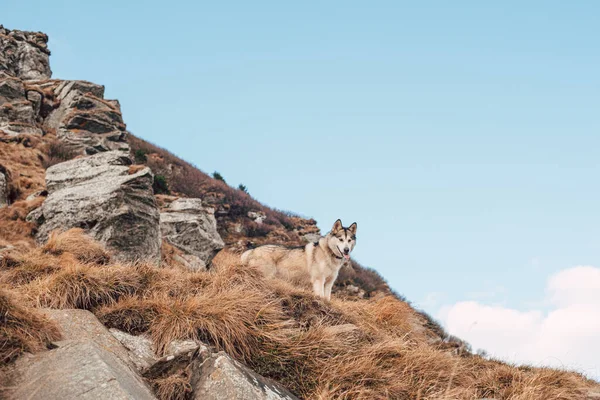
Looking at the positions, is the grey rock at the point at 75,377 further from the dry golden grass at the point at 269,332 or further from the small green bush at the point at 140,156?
the small green bush at the point at 140,156

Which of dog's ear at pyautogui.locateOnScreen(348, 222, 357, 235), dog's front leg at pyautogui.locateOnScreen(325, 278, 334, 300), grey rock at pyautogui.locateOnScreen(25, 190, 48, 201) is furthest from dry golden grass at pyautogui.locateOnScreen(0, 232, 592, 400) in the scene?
grey rock at pyautogui.locateOnScreen(25, 190, 48, 201)

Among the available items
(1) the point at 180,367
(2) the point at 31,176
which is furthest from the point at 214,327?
(2) the point at 31,176

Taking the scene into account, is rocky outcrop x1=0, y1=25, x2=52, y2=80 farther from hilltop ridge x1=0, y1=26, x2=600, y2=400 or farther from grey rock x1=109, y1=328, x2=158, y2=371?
grey rock x1=109, y1=328, x2=158, y2=371

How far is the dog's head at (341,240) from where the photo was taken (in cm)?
1123

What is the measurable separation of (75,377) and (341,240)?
7451 mm

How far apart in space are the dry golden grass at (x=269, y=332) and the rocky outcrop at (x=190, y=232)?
37.5 feet

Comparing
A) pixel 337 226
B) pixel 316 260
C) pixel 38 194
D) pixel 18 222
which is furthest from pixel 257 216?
pixel 316 260

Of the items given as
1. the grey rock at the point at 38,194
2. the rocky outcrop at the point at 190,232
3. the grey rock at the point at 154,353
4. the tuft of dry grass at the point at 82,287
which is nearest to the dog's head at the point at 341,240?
the tuft of dry grass at the point at 82,287

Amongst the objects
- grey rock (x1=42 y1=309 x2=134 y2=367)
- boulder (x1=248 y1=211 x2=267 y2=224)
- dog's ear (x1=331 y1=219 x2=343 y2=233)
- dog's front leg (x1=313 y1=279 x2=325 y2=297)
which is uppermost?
boulder (x1=248 y1=211 x2=267 y2=224)

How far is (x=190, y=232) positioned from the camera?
20.6m

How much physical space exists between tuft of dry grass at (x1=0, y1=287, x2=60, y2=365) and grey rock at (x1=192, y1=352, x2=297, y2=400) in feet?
4.98

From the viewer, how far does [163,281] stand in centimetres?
755

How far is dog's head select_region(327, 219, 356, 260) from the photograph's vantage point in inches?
442

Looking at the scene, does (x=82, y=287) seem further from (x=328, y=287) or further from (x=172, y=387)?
(x=328, y=287)
